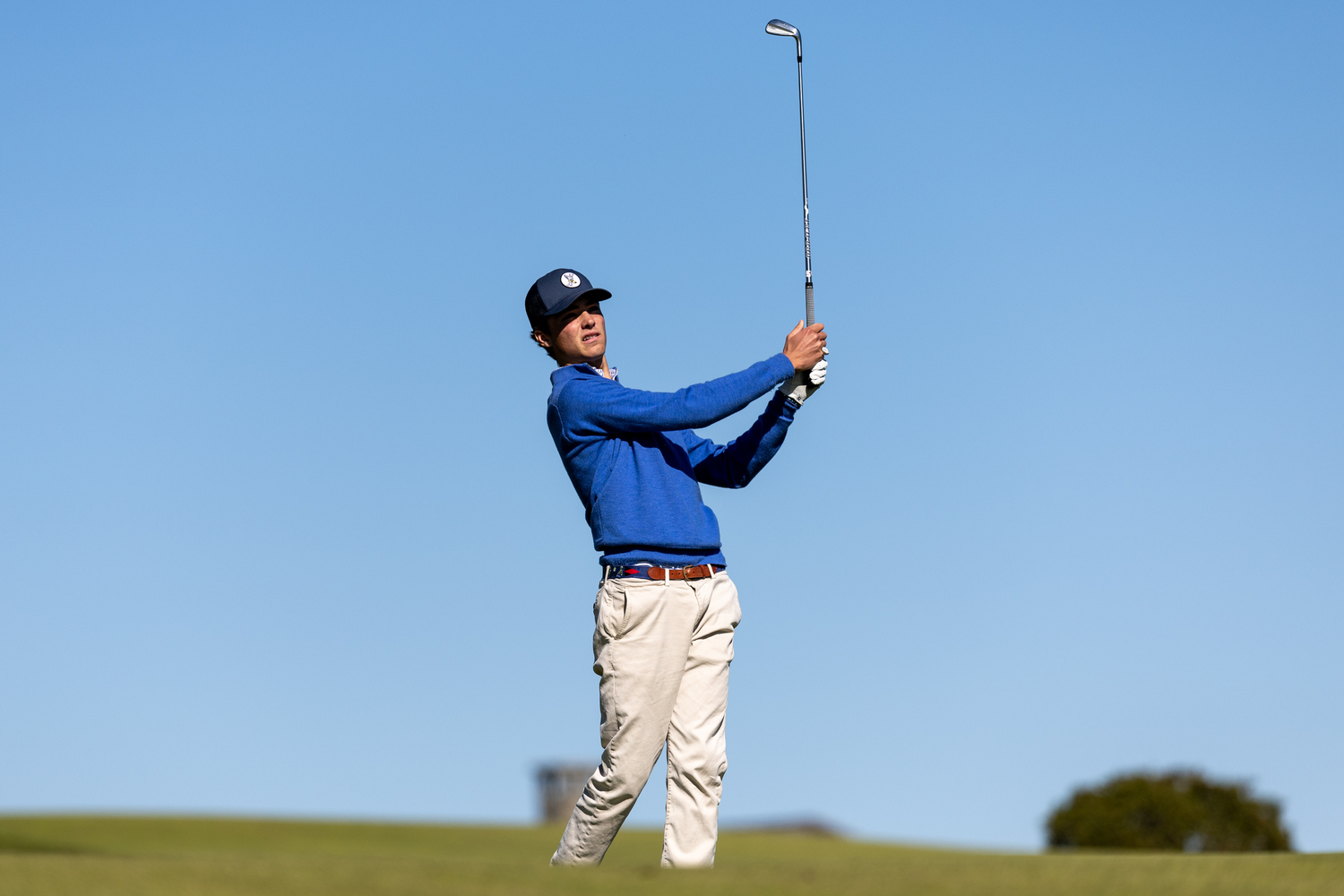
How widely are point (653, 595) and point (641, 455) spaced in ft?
2.05

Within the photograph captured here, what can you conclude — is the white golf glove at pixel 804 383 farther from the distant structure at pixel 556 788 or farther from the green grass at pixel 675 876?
the distant structure at pixel 556 788

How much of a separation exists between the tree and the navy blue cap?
1151 inches

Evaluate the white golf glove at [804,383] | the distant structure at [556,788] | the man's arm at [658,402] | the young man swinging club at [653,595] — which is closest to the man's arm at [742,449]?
the white golf glove at [804,383]

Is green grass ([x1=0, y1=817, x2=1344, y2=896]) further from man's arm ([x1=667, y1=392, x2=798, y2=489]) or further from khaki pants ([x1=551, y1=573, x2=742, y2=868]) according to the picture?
man's arm ([x1=667, y1=392, x2=798, y2=489])

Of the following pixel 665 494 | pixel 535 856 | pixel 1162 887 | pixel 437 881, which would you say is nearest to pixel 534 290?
pixel 665 494

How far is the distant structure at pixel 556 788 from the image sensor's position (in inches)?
1006

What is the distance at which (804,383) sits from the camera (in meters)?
6.80

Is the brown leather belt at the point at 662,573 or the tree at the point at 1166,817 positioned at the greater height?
the brown leather belt at the point at 662,573

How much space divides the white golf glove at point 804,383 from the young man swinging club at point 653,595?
95 millimetres

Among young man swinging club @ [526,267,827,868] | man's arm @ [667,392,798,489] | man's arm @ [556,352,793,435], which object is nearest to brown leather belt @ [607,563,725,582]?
young man swinging club @ [526,267,827,868]

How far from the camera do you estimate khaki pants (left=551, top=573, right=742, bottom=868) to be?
613 centimetres

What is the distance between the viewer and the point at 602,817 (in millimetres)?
6145

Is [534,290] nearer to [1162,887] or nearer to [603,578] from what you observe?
[603,578]

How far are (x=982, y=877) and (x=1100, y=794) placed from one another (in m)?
31.4
